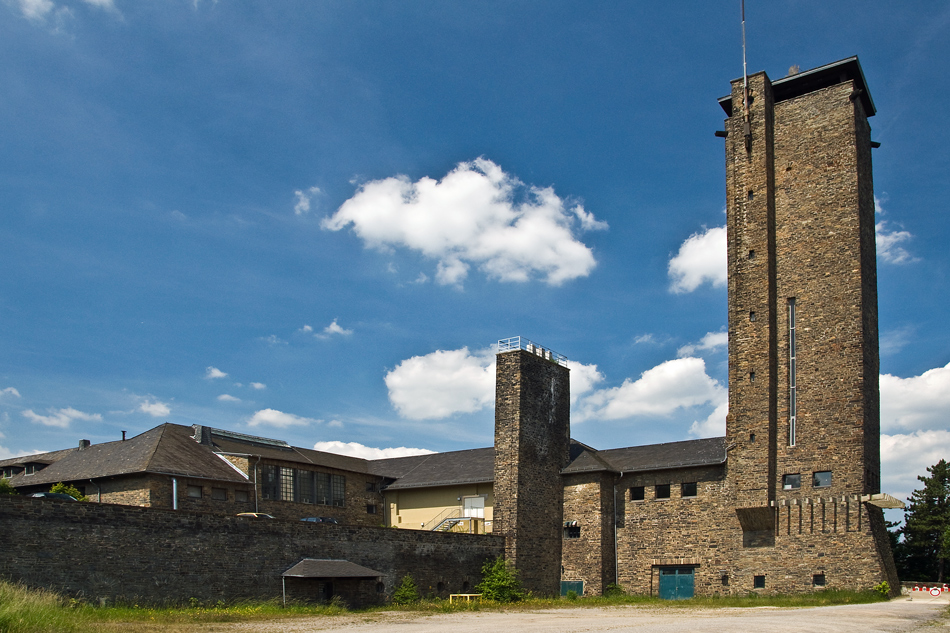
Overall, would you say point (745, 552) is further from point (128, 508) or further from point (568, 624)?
point (128, 508)

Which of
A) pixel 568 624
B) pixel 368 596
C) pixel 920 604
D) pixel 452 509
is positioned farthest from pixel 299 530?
pixel 920 604

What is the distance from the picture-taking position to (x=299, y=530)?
2778cm

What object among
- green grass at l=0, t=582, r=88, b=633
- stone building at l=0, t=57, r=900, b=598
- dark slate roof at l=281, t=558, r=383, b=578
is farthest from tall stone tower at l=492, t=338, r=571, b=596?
Answer: green grass at l=0, t=582, r=88, b=633

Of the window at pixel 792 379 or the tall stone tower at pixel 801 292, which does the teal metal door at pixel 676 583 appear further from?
the window at pixel 792 379

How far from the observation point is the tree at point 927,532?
157ft

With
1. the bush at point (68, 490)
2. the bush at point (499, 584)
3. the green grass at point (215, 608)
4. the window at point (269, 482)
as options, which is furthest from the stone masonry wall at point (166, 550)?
the bush at point (68, 490)

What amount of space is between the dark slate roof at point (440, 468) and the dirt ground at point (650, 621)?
460 inches

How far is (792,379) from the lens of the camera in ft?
110

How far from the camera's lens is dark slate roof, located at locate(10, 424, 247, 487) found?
3303 cm

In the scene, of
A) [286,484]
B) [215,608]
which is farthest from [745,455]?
[215,608]

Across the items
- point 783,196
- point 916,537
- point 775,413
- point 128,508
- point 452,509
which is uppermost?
point 783,196

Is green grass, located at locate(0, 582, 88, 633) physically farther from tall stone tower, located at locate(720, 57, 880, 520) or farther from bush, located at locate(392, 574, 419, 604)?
tall stone tower, located at locate(720, 57, 880, 520)

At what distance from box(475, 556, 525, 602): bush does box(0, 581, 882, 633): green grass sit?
23.8 inches

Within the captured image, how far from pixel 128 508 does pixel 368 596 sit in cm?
980
